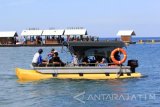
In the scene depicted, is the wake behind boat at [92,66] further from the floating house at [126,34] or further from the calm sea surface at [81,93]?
the floating house at [126,34]

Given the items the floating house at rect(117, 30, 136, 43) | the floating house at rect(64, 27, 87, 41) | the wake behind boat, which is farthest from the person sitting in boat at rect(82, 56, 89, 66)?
the floating house at rect(117, 30, 136, 43)

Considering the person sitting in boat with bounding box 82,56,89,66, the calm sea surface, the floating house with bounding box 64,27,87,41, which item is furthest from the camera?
the floating house with bounding box 64,27,87,41

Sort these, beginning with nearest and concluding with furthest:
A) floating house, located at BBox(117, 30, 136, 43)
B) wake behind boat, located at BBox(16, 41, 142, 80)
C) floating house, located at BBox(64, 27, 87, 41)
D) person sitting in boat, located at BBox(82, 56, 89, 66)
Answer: wake behind boat, located at BBox(16, 41, 142, 80), person sitting in boat, located at BBox(82, 56, 89, 66), floating house, located at BBox(64, 27, 87, 41), floating house, located at BBox(117, 30, 136, 43)

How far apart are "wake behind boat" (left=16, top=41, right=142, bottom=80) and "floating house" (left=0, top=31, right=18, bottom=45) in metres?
77.9

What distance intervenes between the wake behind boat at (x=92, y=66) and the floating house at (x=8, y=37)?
7787 cm

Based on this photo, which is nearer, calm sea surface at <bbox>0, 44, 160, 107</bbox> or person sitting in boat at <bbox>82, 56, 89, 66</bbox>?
calm sea surface at <bbox>0, 44, 160, 107</bbox>

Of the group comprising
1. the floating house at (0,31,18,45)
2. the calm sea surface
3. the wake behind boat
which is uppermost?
the floating house at (0,31,18,45)

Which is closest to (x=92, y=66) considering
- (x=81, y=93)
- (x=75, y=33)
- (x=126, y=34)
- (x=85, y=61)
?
(x=85, y=61)

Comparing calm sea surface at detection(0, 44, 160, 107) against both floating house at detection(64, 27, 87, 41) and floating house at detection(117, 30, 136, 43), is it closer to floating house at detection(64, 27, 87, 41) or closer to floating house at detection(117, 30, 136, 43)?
floating house at detection(64, 27, 87, 41)

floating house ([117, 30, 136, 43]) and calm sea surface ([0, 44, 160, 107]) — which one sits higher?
floating house ([117, 30, 136, 43])

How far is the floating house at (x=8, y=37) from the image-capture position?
4257 inches

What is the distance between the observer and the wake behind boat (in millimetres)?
29406

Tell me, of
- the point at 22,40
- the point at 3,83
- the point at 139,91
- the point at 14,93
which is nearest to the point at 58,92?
the point at 14,93

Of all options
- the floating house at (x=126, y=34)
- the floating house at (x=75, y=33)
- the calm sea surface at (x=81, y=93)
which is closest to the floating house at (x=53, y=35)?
the floating house at (x=75, y=33)
